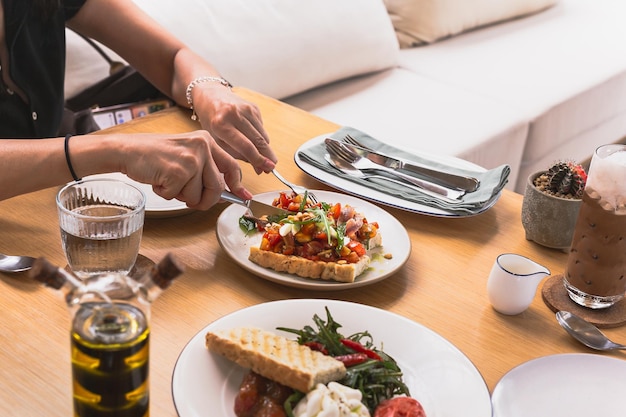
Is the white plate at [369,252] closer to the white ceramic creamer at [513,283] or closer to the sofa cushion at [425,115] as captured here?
the white ceramic creamer at [513,283]

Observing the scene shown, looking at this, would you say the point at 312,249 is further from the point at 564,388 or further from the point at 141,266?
the point at 564,388

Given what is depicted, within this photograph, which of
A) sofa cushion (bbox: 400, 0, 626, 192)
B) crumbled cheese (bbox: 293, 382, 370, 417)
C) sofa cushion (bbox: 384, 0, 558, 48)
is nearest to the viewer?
crumbled cheese (bbox: 293, 382, 370, 417)

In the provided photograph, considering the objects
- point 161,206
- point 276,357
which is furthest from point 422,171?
point 276,357

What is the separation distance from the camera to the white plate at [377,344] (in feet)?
2.88

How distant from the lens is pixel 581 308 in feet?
3.78

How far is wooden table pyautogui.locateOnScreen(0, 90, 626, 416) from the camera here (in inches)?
37.2

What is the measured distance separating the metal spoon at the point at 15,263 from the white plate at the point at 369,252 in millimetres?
281

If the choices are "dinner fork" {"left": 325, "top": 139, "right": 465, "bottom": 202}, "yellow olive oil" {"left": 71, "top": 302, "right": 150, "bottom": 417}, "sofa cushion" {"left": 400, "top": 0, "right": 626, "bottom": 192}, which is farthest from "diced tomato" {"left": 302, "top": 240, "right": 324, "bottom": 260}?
"sofa cushion" {"left": 400, "top": 0, "right": 626, "bottom": 192}

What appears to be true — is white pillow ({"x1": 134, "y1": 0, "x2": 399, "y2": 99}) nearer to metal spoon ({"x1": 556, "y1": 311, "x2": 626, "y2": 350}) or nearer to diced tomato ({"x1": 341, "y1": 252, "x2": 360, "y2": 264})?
diced tomato ({"x1": 341, "y1": 252, "x2": 360, "y2": 264})

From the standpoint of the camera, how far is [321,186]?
1478 mm

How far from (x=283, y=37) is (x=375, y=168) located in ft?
3.93

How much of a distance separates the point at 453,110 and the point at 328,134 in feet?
3.71

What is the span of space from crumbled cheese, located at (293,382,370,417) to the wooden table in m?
0.17

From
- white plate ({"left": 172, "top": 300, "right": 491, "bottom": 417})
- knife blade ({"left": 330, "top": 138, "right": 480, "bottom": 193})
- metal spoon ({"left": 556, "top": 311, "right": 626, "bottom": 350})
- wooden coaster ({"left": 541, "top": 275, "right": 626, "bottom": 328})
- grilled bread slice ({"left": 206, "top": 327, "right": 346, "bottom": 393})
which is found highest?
grilled bread slice ({"left": 206, "top": 327, "right": 346, "bottom": 393})
